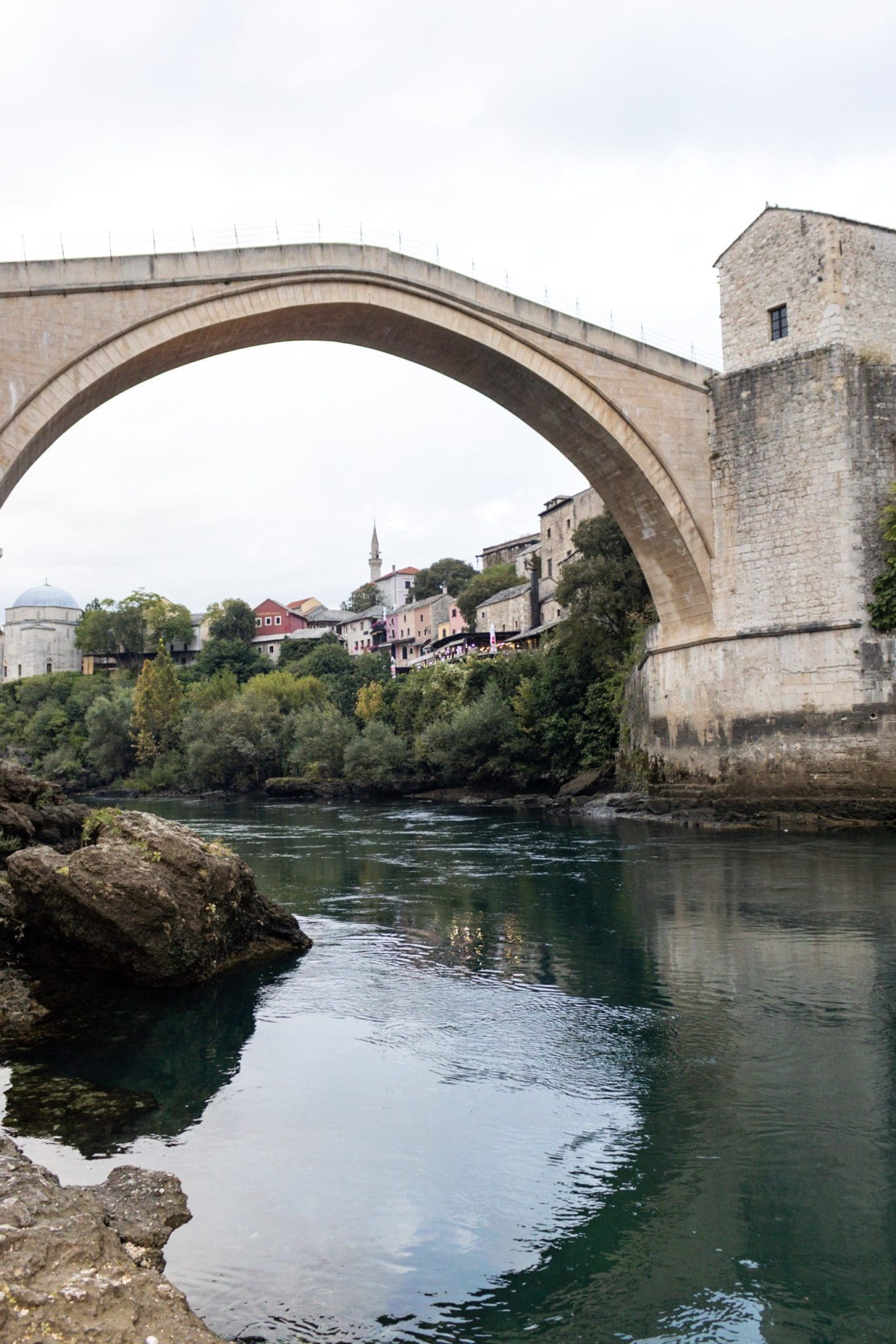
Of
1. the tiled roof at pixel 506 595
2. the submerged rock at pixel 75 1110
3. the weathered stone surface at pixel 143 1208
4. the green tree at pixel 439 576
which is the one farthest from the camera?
the green tree at pixel 439 576

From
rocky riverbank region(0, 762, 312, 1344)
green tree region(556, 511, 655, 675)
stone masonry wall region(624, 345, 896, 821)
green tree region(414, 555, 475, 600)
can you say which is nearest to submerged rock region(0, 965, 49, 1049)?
rocky riverbank region(0, 762, 312, 1344)

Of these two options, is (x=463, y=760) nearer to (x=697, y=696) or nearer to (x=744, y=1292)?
(x=697, y=696)

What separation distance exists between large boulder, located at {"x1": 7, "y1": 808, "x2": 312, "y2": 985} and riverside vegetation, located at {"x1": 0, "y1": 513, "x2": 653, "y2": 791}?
49.2 ft

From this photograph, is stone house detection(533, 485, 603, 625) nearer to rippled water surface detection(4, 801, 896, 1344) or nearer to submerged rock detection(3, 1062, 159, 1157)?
rippled water surface detection(4, 801, 896, 1344)

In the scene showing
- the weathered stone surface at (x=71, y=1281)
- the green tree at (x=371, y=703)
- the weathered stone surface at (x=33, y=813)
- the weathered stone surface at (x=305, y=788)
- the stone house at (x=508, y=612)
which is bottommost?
the weathered stone surface at (x=305, y=788)

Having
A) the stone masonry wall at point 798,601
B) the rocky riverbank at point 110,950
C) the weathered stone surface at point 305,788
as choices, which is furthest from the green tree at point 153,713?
the rocky riverbank at point 110,950

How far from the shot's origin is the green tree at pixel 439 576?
71188mm

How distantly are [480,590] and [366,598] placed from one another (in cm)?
2902

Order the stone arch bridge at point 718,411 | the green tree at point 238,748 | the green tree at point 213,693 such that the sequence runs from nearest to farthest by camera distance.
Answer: the stone arch bridge at point 718,411 < the green tree at point 238,748 < the green tree at point 213,693

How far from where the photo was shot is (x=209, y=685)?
153ft

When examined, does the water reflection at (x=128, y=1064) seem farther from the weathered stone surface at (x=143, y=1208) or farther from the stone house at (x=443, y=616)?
the stone house at (x=443, y=616)

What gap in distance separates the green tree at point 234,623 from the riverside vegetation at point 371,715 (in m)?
9.02

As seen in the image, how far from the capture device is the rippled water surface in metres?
3.05

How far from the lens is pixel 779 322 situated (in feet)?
53.7
